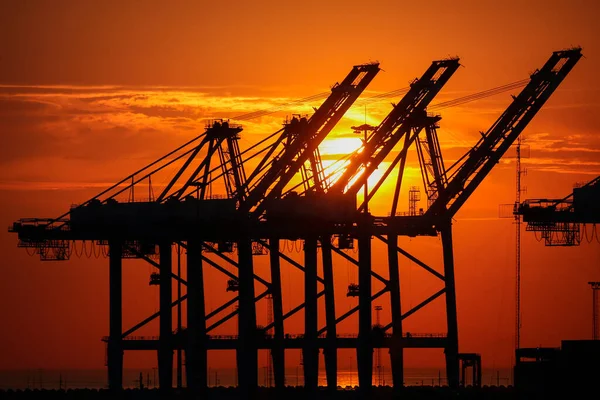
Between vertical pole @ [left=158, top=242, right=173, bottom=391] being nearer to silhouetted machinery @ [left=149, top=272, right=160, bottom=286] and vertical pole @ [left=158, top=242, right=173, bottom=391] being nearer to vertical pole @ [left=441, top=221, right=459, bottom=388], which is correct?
silhouetted machinery @ [left=149, top=272, right=160, bottom=286]

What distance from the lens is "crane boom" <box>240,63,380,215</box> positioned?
10638cm

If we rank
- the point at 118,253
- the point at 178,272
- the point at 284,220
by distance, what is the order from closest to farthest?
the point at 284,220 → the point at 118,253 → the point at 178,272

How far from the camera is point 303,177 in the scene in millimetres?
110000

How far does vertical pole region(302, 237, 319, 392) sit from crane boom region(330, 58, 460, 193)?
5350mm

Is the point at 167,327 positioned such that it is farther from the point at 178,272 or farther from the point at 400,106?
the point at 400,106

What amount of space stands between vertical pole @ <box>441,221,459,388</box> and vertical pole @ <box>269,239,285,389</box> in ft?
43.0

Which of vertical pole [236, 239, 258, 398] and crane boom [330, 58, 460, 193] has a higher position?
crane boom [330, 58, 460, 193]

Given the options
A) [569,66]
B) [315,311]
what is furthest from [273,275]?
[569,66]

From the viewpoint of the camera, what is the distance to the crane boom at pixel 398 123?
108500mm

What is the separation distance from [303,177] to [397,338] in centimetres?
1466

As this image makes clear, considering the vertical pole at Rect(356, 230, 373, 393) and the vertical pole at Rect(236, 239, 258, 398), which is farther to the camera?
the vertical pole at Rect(356, 230, 373, 393)

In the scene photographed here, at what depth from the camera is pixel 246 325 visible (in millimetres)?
103875

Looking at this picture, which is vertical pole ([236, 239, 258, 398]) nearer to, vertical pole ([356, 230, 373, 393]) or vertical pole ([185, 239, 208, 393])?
vertical pole ([185, 239, 208, 393])

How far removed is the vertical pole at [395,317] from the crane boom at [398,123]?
21.2ft
